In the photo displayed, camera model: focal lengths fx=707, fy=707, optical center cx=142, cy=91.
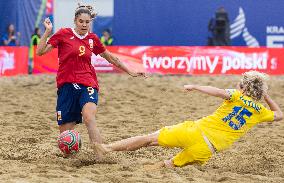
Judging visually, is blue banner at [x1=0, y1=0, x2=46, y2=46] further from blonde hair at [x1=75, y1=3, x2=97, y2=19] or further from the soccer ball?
the soccer ball

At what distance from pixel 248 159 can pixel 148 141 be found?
5.30 ft

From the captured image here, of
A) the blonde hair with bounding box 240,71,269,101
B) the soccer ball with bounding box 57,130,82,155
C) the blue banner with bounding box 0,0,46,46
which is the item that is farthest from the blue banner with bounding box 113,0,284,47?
the blonde hair with bounding box 240,71,269,101

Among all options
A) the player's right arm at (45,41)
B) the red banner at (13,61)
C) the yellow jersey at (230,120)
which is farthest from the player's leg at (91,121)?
the red banner at (13,61)

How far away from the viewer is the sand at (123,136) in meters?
7.11

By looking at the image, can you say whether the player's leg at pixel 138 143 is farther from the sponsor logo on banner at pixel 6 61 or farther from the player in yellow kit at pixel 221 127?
the sponsor logo on banner at pixel 6 61

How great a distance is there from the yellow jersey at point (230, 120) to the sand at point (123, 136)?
38cm

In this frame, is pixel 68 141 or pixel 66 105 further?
pixel 66 105

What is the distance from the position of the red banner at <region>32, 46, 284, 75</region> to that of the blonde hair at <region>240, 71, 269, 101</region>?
14.3 metres

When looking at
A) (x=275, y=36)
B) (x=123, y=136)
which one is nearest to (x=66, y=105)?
(x=123, y=136)

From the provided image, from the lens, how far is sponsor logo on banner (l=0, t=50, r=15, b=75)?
19969mm

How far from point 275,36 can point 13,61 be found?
10.4 meters

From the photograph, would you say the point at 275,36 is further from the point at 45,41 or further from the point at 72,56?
the point at 45,41

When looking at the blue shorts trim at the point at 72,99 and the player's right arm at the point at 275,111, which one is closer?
the player's right arm at the point at 275,111

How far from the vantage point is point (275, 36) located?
26250mm
